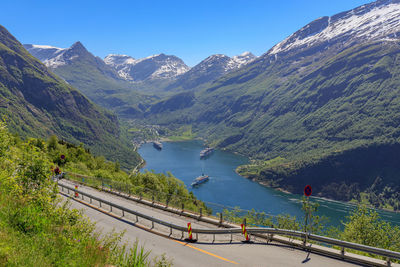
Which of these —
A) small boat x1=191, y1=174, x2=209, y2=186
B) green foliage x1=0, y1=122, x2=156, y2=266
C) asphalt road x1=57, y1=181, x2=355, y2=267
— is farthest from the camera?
small boat x1=191, y1=174, x2=209, y2=186

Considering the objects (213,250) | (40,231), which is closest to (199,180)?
(213,250)

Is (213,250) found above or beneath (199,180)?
above

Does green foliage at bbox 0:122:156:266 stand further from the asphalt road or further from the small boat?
the small boat

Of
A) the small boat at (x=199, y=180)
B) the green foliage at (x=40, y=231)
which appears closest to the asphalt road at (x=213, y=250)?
the green foliage at (x=40, y=231)

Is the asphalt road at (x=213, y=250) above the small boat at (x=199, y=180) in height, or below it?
above

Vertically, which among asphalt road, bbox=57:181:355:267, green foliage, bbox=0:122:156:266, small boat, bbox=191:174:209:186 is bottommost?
small boat, bbox=191:174:209:186

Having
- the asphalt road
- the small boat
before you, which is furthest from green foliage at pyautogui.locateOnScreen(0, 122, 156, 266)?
the small boat

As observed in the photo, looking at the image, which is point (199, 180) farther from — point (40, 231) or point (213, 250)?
point (40, 231)

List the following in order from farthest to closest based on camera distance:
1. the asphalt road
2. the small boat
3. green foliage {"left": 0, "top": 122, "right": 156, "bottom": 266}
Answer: the small boat, the asphalt road, green foliage {"left": 0, "top": 122, "right": 156, "bottom": 266}

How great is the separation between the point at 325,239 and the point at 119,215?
17.9 metres

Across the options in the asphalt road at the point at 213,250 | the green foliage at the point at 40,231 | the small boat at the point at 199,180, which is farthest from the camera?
the small boat at the point at 199,180

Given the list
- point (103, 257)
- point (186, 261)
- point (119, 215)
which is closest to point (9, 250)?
point (103, 257)

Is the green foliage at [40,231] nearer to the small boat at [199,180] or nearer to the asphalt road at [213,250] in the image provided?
the asphalt road at [213,250]

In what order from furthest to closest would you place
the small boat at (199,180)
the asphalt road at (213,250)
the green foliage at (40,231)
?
Result: 1. the small boat at (199,180)
2. the asphalt road at (213,250)
3. the green foliage at (40,231)
